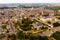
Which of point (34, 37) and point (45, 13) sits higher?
point (34, 37)

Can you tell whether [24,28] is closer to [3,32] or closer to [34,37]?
[3,32]

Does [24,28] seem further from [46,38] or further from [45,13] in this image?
[45,13]

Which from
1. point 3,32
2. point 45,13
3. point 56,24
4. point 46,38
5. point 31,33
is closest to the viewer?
point 46,38

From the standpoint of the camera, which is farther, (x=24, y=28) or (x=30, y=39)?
(x=24, y=28)

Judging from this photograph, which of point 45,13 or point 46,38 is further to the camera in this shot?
point 45,13

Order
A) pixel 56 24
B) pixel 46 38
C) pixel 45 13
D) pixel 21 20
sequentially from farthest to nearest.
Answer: pixel 45 13, pixel 21 20, pixel 56 24, pixel 46 38

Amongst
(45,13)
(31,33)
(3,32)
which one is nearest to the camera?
(31,33)

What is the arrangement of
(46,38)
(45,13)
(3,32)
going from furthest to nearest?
(45,13) < (3,32) < (46,38)

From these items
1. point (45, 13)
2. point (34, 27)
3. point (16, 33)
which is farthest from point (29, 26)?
point (45, 13)

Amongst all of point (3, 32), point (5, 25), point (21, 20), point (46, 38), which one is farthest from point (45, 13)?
point (46, 38)
